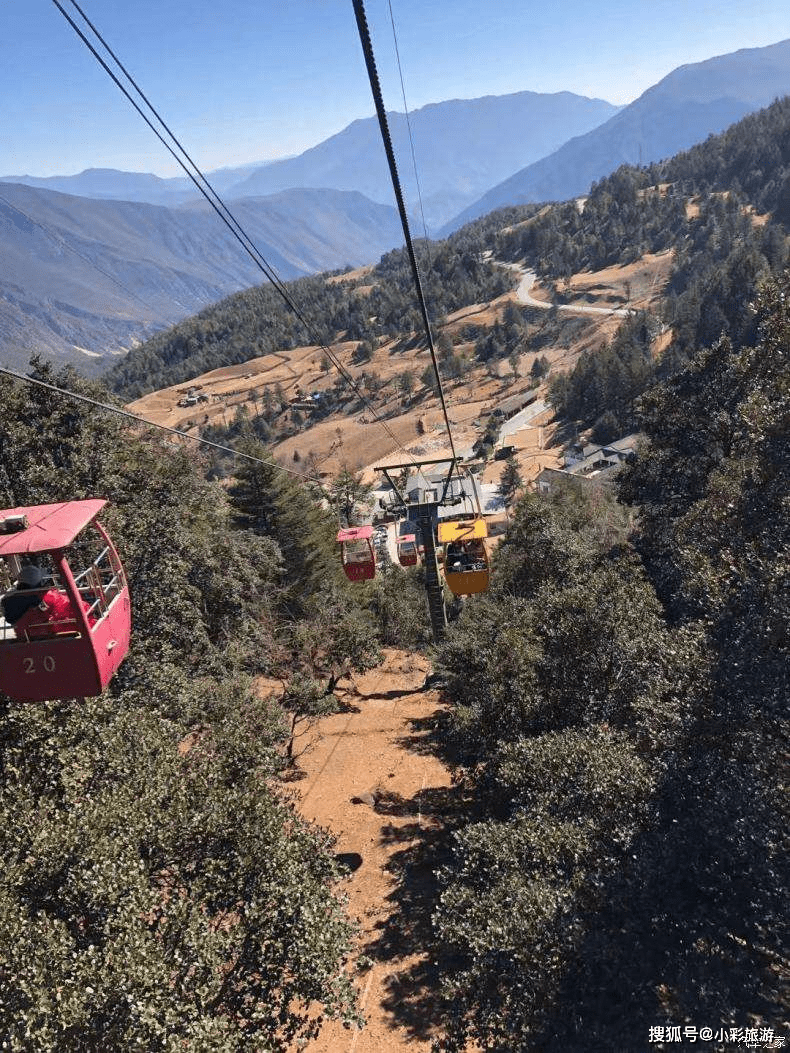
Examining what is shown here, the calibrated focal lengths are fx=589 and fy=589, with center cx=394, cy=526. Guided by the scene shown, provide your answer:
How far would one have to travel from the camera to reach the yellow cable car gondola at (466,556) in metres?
21.0

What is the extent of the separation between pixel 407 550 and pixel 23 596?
16.8m

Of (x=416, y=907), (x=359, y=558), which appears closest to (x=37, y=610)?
(x=416, y=907)

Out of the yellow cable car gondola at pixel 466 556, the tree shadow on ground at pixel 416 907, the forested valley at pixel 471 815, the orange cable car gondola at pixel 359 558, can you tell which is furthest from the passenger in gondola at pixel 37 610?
the orange cable car gondola at pixel 359 558

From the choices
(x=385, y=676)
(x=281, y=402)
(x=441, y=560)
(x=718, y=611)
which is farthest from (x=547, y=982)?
(x=281, y=402)

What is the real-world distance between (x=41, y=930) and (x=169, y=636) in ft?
43.8

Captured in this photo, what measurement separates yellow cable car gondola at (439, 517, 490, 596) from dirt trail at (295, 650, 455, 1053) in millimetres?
8393

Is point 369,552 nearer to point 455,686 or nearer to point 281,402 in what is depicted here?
point 455,686

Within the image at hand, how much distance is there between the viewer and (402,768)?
2478 centimetres

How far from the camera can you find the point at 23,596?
9664 mm

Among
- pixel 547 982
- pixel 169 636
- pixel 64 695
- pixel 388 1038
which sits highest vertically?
pixel 64 695

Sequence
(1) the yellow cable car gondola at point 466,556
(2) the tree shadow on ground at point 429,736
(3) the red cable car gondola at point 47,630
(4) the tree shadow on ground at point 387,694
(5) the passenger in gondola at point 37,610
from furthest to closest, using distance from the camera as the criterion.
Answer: (4) the tree shadow on ground at point 387,694
(2) the tree shadow on ground at point 429,736
(1) the yellow cable car gondola at point 466,556
(5) the passenger in gondola at point 37,610
(3) the red cable car gondola at point 47,630

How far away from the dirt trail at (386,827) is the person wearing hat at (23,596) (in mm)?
12249

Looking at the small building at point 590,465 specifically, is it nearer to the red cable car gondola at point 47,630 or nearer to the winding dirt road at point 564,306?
the red cable car gondola at point 47,630

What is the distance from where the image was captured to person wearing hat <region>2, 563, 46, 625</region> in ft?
31.5
